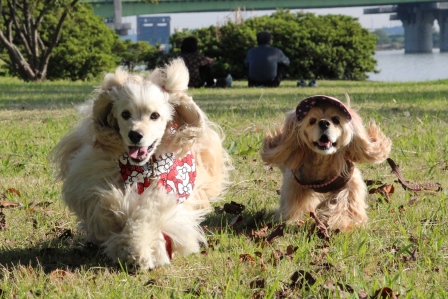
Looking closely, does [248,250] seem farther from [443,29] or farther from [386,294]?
[443,29]

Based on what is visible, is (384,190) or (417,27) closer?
(384,190)

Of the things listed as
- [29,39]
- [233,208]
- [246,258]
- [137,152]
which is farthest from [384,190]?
[29,39]

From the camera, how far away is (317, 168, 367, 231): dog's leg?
3955 millimetres

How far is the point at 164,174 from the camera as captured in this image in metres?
3.61

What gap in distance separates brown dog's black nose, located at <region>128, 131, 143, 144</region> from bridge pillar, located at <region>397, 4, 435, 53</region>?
50.6 metres

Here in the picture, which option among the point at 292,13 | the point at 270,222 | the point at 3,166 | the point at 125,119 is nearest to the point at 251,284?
the point at 125,119

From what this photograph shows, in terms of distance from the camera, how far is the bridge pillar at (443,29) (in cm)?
5291

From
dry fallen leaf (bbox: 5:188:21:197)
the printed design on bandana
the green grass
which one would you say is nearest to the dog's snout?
the green grass

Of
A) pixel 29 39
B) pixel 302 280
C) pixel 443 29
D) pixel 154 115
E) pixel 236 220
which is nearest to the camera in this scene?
pixel 302 280

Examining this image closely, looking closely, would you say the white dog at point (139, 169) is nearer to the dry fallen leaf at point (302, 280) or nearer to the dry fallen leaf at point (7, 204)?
the dry fallen leaf at point (302, 280)

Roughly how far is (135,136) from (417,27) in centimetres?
5247

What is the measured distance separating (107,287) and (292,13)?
72.0 feet

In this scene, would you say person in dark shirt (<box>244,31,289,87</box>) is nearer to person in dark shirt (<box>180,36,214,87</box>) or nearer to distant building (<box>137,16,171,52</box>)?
person in dark shirt (<box>180,36,214,87</box>)

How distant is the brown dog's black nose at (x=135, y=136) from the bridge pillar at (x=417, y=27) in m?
50.6
